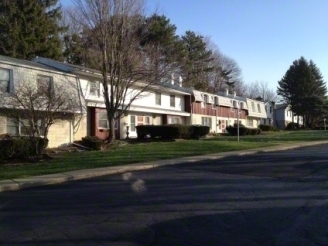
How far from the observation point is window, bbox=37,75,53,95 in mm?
21781

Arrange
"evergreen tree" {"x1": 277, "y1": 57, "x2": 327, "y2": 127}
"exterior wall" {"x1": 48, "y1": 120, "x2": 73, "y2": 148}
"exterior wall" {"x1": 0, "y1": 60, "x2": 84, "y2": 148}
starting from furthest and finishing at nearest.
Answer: "evergreen tree" {"x1": 277, "y1": 57, "x2": 327, "y2": 127}, "exterior wall" {"x1": 48, "y1": 120, "x2": 73, "y2": 148}, "exterior wall" {"x1": 0, "y1": 60, "x2": 84, "y2": 148}

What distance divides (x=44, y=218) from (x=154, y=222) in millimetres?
2101

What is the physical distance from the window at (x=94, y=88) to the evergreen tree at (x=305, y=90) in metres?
A: 53.2

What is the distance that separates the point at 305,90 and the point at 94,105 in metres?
62.0

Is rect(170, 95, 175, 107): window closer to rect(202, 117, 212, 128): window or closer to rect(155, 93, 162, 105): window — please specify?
rect(155, 93, 162, 105): window

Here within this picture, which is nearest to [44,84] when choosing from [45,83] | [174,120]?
[45,83]

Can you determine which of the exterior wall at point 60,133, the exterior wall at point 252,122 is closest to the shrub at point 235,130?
the exterior wall at point 252,122

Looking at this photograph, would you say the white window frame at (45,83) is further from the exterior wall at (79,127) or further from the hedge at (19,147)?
the exterior wall at (79,127)

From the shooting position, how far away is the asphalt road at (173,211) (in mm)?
6184

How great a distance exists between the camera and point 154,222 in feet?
23.3

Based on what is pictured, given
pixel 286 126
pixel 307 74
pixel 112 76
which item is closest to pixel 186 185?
pixel 112 76

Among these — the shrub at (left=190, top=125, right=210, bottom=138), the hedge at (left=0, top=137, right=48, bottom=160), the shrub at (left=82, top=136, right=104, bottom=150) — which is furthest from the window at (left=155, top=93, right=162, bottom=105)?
the hedge at (left=0, top=137, right=48, bottom=160)

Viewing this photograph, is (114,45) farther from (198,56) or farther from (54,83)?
(198,56)

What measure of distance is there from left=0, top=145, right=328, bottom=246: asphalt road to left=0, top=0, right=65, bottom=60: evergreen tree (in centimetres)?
3282
